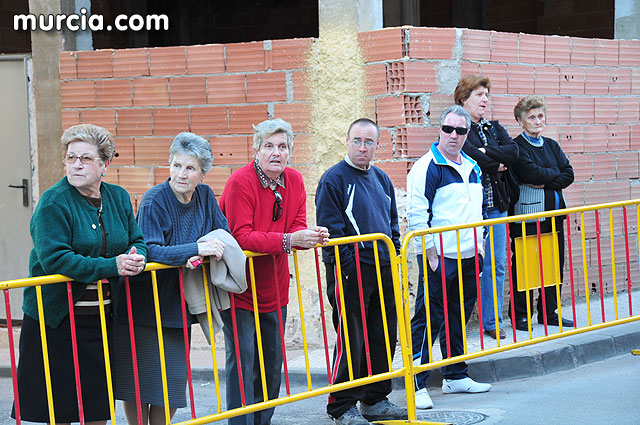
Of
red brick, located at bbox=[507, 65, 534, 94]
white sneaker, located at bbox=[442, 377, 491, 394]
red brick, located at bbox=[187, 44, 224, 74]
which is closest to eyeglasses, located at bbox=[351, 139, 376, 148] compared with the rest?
white sneaker, located at bbox=[442, 377, 491, 394]

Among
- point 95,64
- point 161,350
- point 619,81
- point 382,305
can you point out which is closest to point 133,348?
point 161,350

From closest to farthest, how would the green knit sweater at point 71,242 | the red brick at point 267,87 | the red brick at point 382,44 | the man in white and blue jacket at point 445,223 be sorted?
the green knit sweater at point 71,242
the man in white and blue jacket at point 445,223
the red brick at point 382,44
the red brick at point 267,87

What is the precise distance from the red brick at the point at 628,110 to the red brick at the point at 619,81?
74mm

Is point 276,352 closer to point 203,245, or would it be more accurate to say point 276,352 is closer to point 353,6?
point 203,245

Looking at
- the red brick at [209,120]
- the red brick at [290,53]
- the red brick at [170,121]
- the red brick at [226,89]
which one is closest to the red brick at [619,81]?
the red brick at [290,53]

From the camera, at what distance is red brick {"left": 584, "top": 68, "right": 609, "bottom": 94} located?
7.91 metres

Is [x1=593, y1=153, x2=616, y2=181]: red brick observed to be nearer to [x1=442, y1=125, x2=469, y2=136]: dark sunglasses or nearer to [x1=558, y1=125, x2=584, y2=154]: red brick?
[x1=558, y1=125, x2=584, y2=154]: red brick

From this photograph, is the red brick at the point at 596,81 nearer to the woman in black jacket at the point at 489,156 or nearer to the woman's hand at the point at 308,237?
the woman in black jacket at the point at 489,156

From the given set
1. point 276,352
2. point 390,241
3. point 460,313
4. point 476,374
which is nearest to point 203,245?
point 276,352

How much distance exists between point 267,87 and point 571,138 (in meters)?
2.74

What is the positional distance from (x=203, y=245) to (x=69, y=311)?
714 millimetres

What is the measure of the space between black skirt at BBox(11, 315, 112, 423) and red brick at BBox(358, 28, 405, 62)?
363cm

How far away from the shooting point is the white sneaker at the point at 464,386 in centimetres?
583

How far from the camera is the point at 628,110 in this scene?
822 cm
